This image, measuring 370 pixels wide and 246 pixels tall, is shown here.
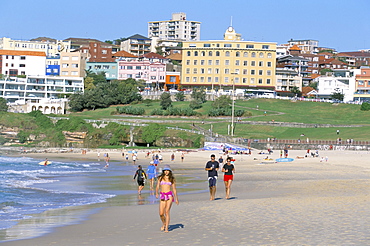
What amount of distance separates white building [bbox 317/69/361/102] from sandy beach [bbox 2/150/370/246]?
278ft

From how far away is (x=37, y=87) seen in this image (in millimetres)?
104438

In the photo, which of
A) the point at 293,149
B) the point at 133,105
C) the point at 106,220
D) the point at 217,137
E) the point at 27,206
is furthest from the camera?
the point at 133,105

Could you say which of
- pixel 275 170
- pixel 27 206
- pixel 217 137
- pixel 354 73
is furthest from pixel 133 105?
pixel 27 206

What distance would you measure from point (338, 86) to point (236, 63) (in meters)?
18.6

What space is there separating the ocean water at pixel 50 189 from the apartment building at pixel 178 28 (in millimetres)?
142549

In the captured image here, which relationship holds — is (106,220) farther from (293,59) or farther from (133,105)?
(293,59)

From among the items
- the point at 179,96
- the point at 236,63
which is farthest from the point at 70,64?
the point at 236,63

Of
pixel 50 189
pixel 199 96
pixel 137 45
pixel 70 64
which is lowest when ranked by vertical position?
pixel 50 189

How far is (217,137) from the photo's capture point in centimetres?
6462

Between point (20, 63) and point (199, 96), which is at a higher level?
point (20, 63)

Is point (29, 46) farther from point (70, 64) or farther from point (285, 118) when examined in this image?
point (285, 118)

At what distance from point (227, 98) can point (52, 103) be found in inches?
1031

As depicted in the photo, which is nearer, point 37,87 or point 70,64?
point 37,87

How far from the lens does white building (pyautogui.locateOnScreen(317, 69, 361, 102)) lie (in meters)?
110
